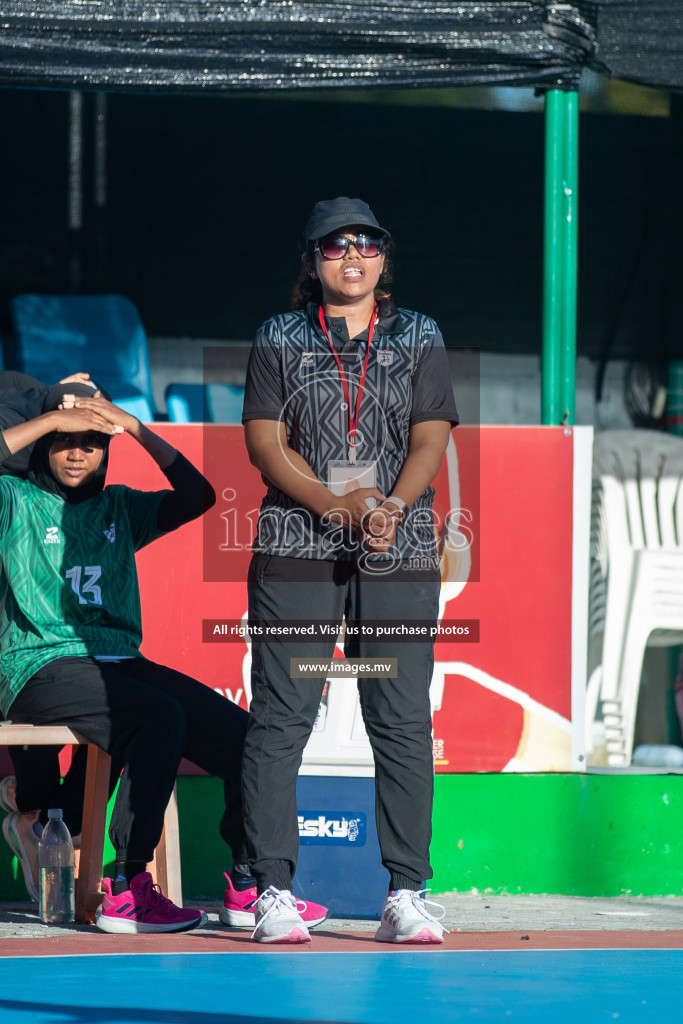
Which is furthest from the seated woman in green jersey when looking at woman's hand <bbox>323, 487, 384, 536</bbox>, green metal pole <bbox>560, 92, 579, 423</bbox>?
green metal pole <bbox>560, 92, 579, 423</bbox>

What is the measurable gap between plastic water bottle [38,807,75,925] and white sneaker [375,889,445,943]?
39.6 inches

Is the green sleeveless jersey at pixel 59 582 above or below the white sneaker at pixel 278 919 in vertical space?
above

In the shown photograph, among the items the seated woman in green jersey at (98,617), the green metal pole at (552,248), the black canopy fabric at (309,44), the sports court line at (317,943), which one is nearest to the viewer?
the sports court line at (317,943)

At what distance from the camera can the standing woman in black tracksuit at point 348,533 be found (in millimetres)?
3381

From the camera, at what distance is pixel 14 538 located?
12.9 feet

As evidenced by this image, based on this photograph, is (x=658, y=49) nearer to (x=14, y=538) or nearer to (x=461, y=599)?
(x=461, y=599)

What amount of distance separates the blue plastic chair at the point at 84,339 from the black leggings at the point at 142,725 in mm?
3359

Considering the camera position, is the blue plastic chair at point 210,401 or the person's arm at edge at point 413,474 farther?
the blue plastic chair at point 210,401

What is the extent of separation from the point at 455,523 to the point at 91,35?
2.18 meters

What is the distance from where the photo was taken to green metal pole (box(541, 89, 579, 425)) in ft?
16.3

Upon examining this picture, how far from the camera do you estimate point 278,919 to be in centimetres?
333

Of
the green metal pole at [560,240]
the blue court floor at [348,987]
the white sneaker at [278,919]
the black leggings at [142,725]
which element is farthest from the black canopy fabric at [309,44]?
the blue court floor at [348,987]

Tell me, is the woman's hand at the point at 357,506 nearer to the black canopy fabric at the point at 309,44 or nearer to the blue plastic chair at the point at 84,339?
the black canopy fabric at the point at 309,44

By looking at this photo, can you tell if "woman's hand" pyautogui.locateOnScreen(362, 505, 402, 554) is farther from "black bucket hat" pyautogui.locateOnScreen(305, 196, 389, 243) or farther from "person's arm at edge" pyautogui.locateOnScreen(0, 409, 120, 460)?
"person's arm at edge" pyautogui.locateOnScreen(0, 409, 120, 460)
